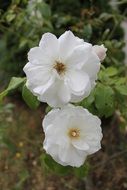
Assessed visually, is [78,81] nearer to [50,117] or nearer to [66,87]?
[66,87]

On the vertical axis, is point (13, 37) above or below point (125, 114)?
below

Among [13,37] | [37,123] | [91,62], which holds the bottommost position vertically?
[37,123]

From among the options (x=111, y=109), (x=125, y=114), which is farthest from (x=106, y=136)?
(x=111, y=109)

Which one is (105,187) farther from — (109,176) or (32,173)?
(32,173)

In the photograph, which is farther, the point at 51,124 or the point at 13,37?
the point at 13,37

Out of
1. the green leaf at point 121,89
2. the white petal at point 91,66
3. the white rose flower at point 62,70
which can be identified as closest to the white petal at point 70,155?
the white rose flower at point 62,70

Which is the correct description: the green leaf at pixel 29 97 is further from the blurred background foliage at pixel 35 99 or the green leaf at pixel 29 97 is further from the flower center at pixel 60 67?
the flower center at pixel 60 67

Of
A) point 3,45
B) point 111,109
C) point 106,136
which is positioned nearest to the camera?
point 111,109
